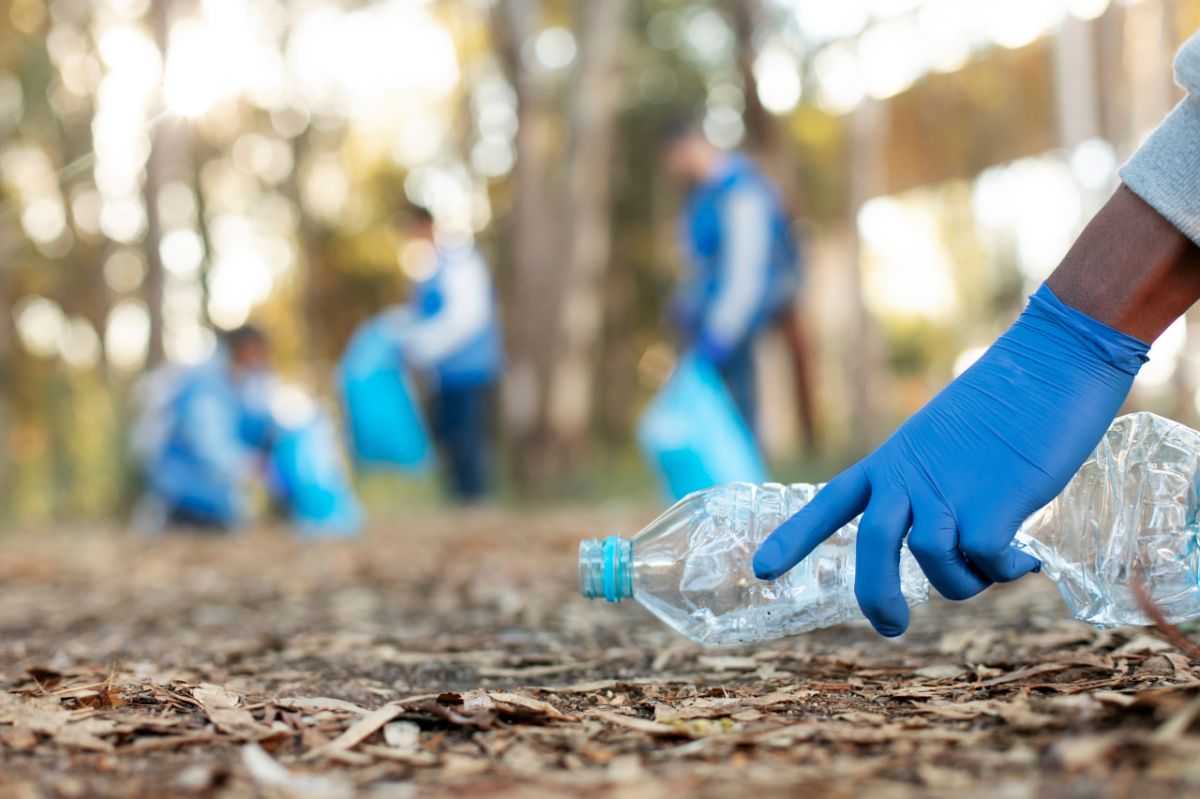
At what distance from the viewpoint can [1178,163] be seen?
1.83m

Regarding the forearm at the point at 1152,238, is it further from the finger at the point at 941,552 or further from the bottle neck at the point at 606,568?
the bottle neck at the point at 606,568

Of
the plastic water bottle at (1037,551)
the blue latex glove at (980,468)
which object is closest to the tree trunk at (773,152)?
the plastic water bottle at (1037,551)

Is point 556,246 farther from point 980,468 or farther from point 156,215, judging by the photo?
point 980,468

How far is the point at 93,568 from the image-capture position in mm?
5641

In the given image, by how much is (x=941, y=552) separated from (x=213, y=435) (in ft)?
23.8

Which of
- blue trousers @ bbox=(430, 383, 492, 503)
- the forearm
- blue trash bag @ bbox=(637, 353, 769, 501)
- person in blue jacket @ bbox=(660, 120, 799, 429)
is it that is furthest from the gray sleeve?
blue trousers @ bbox=(430, 383, 492, 503)

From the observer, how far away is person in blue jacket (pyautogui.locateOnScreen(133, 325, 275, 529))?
842 centimetres

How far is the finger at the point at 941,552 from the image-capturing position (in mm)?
1880

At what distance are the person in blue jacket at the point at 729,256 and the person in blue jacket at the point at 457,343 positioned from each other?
1.74 meters

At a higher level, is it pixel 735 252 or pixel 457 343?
pixel 735 252

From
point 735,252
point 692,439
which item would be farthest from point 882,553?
point 735,252

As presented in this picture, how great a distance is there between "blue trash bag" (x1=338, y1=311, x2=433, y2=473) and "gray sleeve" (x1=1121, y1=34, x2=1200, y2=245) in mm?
6051

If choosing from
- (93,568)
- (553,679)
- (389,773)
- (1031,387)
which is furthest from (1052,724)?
(93,568)

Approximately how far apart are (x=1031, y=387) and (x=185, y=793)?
1.37m
